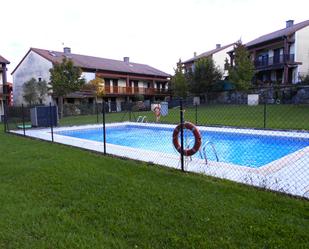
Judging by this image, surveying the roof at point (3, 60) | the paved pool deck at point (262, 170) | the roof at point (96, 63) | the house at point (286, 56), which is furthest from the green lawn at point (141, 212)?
the house at point (286, 56)

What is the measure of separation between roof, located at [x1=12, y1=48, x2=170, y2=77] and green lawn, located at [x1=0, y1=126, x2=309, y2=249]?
2777 cm

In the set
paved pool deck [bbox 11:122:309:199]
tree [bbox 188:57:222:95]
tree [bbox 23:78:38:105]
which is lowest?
paved pool deck [bbox 11:122:309:199]

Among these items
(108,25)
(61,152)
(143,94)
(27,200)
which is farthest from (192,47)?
(27,200)

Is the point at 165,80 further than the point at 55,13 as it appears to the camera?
Yes

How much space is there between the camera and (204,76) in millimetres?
32250

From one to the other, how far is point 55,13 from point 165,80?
105 feet

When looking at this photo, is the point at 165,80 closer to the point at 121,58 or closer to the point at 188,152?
the point at 121,58

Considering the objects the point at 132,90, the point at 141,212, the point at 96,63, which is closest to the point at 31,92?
the point at 96,63

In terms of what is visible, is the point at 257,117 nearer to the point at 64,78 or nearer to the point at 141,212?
the point at 141,212

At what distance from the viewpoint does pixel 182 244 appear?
297 cm

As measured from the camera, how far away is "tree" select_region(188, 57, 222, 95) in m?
32.2

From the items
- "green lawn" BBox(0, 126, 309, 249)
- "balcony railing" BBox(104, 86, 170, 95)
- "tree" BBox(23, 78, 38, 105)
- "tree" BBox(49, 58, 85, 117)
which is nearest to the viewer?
"green lawn" BBox(0, 126, 309, 249)

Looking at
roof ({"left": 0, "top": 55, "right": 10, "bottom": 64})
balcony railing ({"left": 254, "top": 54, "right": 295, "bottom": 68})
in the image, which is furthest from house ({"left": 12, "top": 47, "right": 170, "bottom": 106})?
balcony railing ({"left": 254, "top": 54, "right": 295, "bottom": 68})

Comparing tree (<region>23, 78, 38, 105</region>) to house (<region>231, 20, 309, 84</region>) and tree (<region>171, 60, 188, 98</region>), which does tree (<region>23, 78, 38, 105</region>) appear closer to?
tree (<region>171, 60, 188, 98</region>)
